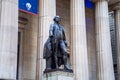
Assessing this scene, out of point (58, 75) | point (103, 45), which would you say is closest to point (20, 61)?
point (103, 45)

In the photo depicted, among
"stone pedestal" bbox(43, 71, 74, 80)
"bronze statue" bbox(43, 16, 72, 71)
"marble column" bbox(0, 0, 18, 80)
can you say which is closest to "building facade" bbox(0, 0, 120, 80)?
"marble column" bbox(0, 0, 18, 80)

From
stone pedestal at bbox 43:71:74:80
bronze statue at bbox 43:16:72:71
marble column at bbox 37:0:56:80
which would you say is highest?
marble column at bbox 37:0:56:80

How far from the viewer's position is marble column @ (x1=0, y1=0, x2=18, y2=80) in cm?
1608

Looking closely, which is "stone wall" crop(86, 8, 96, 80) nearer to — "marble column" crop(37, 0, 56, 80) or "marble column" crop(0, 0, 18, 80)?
"marble column" crop(37, 0, 56, 80)

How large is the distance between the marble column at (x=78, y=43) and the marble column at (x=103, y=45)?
8.72ft

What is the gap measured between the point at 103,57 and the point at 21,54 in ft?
21.5

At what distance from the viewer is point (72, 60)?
2042 centimetres

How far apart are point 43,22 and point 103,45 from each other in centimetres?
637

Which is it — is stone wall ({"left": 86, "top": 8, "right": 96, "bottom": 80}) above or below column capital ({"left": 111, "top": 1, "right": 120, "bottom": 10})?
below

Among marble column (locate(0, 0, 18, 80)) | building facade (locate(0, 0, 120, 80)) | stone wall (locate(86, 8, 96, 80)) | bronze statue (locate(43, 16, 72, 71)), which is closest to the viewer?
bronze statue (locate(43, 16, 72, 71))

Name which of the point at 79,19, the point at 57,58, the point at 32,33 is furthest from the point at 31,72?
the point at 57,58

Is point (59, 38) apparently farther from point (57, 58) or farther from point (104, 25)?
point (104, 25)

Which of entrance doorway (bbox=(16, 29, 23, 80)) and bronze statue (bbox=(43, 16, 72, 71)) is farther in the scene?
entrance doorway (bbox=(16, 29, 23, 80))

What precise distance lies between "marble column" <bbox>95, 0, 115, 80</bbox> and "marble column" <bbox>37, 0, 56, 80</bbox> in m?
5.83
